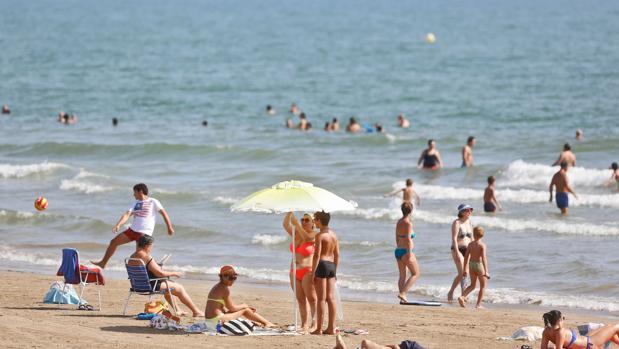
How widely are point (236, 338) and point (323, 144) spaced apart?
875 inches

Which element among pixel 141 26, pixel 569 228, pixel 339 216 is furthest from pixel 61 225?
pixel 141 26

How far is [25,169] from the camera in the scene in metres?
27.8

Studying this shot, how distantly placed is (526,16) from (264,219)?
9244 centimetres

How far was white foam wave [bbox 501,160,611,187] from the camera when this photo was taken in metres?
26.0

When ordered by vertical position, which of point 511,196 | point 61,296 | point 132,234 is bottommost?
point 61,296

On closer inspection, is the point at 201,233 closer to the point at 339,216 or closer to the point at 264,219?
the point at 264,219

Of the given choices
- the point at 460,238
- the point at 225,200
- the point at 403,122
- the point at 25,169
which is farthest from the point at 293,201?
the point at 403,122

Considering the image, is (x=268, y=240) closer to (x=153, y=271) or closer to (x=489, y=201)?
(x=489, y=201)

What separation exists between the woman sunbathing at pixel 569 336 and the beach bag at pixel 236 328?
3003 millimetres

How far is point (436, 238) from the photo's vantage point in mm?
19641

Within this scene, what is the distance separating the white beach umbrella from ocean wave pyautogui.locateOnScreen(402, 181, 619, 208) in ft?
41.7

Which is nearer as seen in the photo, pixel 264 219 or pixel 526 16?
pixel 264 219

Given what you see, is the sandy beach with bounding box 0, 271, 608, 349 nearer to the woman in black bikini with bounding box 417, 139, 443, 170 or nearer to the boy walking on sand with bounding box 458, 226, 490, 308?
the boy walking on sand with bounding box 458, 226, 490, 308

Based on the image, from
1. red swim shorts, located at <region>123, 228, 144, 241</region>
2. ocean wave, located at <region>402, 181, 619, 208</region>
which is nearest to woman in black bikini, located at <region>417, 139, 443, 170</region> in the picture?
ocean wave, located at <region>402, 181, 619, 208</region>
